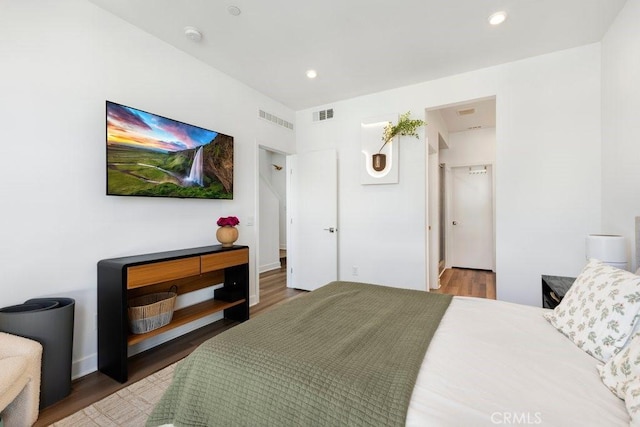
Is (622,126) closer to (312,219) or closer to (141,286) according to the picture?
(312,219)

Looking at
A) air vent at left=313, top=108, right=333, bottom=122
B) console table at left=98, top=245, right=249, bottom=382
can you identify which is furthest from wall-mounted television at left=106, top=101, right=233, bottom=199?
air vent at left=313, top=108, right=333, bottom=122

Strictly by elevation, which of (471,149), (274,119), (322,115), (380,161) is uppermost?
(322,115)

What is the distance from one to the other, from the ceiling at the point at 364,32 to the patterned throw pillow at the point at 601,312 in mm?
2178

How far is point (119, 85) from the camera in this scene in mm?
2311

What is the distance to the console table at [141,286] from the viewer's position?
1.98 m

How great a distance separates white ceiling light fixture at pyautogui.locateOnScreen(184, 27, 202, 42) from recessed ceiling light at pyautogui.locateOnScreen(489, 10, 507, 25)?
2.57 m

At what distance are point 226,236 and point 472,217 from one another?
4926mm

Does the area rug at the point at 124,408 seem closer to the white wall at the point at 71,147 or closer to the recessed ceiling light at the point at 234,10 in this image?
the white wall at the point at 71,147

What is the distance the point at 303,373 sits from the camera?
3.31 feet

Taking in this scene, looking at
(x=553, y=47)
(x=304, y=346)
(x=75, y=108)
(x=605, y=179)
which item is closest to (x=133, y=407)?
(x=304, y=346)

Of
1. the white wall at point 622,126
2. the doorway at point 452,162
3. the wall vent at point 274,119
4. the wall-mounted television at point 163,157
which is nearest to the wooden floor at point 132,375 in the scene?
the wall-mounted television at point 163,157

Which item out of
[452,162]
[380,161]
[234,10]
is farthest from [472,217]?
[234,10]

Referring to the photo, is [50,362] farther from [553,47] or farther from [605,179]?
[553,47]

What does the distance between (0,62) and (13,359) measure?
1.79 metres
